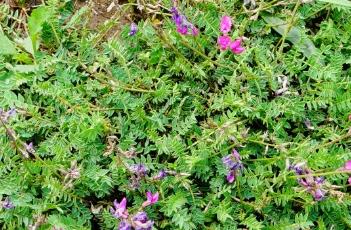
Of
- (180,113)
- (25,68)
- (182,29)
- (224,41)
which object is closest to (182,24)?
(182,29)

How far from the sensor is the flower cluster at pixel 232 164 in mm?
2023

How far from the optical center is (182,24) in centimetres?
226

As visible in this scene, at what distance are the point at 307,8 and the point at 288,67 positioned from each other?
290mm

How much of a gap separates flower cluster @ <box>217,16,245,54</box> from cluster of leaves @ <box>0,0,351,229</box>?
3cm

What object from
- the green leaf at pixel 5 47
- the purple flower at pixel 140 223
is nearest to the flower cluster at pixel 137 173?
the purple flower at pixel 140 223

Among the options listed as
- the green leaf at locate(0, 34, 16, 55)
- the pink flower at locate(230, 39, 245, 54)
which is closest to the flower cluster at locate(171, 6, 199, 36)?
the pink flower at locate(230, 39, 245, 54)

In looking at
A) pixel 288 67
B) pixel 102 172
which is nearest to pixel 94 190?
pixel 102 172

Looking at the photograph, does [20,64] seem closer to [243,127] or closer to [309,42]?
[243,127]

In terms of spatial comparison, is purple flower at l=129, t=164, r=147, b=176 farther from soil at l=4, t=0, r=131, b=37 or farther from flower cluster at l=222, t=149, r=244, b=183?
soil at l=4, t=0, r=131, b=37

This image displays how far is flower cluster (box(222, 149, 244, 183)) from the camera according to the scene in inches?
79.7

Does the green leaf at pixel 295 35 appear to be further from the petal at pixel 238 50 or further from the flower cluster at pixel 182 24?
the flower cluster at pixel 182 24

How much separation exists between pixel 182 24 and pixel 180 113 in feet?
1.04

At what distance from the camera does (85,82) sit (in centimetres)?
239

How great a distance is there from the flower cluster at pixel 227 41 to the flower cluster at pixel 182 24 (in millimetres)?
97
